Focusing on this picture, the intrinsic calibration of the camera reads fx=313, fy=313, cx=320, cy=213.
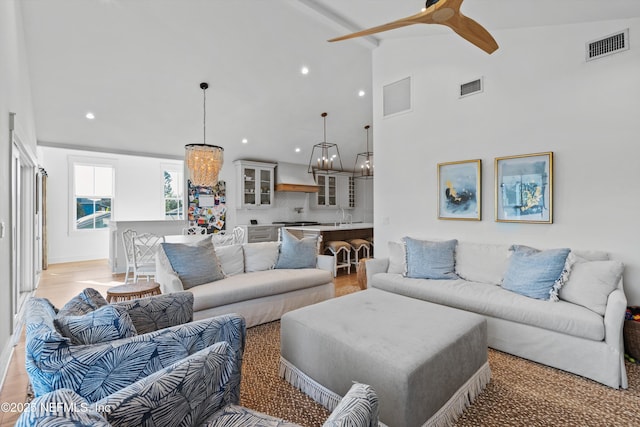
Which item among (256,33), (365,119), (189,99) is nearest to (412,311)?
(256,33)

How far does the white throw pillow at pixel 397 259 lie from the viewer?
3781 millimetres

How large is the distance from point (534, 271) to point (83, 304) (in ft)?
10.9

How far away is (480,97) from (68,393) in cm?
431

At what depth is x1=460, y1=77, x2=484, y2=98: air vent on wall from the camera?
3.74m

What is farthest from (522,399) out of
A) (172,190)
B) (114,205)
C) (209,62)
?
(114,205)

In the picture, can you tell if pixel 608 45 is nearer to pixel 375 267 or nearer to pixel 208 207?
pixel 375 267

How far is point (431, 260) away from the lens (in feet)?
11.5

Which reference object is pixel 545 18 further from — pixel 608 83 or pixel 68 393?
pixel 68 393

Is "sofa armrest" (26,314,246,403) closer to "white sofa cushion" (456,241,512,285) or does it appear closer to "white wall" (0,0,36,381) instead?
"white wall" (0,0,36,381)

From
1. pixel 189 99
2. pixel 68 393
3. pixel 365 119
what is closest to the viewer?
pixel 68 393

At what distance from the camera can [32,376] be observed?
1.07m

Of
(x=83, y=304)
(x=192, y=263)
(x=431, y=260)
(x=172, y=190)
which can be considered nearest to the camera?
(x=83, y=304)

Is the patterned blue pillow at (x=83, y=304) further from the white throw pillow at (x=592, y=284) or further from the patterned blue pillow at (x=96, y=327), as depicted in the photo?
the white throw pillow at (x=592, y=284)

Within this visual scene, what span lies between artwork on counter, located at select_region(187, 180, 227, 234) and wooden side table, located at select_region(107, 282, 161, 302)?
434 centimetres
